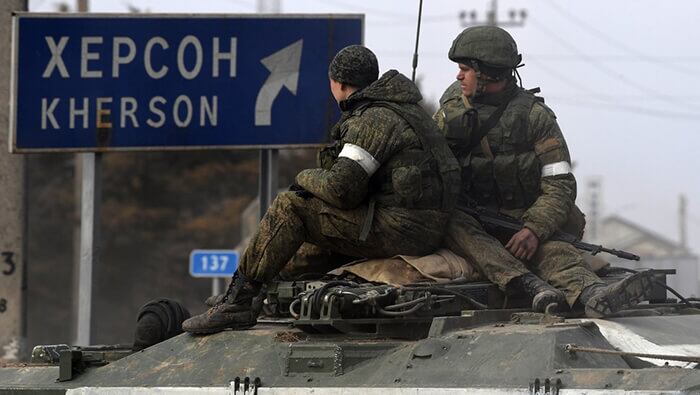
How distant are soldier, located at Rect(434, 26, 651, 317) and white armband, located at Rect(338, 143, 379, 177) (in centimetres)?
78

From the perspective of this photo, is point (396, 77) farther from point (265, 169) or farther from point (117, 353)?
point (265, 169)

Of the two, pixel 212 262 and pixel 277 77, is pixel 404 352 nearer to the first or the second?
pixel 277 77

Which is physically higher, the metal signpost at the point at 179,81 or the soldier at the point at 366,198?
the metal signpost at the point at 179,81

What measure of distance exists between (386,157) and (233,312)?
1.36m

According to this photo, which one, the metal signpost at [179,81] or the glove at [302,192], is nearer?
the glove at [302,192]

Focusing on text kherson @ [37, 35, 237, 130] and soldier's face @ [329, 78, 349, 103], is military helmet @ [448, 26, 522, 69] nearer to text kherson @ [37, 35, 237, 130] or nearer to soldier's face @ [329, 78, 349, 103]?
soldier's face @ [329, 78, 349, 103]

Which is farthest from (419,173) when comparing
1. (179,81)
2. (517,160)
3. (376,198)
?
(179,81)

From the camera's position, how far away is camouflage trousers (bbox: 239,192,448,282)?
955cm

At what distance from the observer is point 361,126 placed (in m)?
9.47

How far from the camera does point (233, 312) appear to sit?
9641mm

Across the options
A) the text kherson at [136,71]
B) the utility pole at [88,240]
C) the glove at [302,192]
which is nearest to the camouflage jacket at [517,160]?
the glove at [302,192]

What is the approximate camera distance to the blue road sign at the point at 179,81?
13953 millimetres

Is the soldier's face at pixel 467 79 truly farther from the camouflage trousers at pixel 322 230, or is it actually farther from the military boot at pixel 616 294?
the military boot at pixel 616 294

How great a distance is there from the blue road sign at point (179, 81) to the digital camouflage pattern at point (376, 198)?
428 cm
